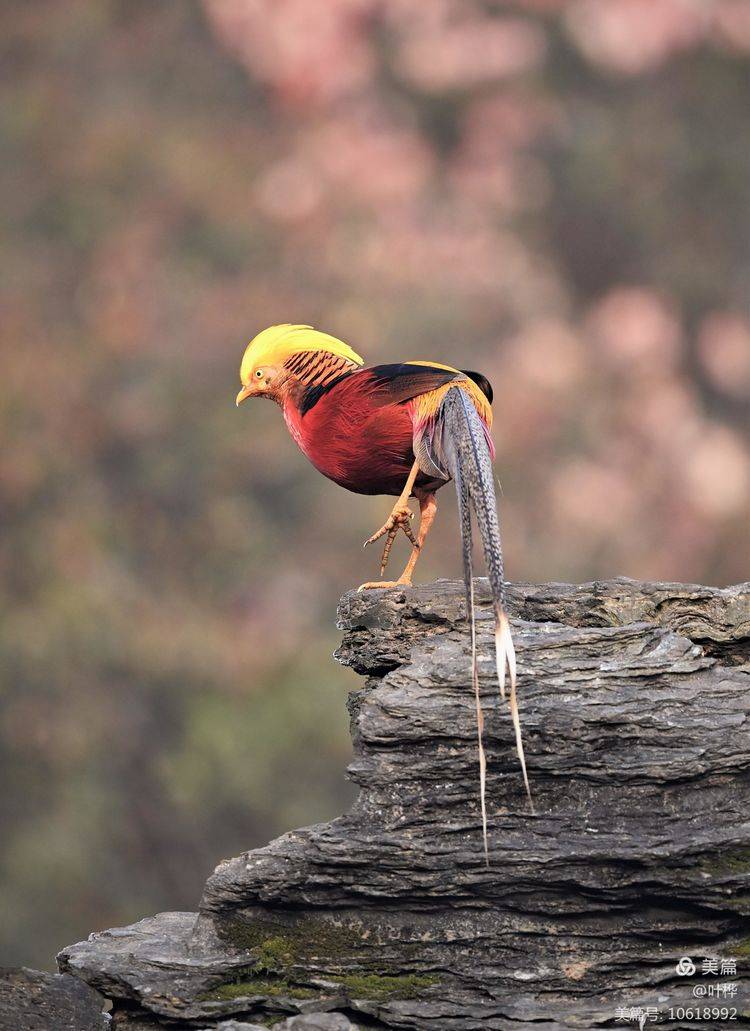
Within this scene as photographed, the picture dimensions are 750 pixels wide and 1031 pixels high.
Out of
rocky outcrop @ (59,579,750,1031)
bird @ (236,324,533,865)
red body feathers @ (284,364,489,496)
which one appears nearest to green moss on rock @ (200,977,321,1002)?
rocky outcrop @ (59,579,750,1031)

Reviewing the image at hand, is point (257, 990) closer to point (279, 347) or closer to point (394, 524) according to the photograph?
point (394, 524)

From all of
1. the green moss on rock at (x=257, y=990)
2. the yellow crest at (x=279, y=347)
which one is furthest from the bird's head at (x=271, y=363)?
the green moss on rock at (x=257, y=990)

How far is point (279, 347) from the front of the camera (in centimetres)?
493

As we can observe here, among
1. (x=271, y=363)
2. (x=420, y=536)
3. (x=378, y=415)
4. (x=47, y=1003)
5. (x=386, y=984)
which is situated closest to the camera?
(x=386, y=984)

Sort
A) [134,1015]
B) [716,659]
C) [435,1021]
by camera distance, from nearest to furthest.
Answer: [435,1021], [134,1015], [716,659]

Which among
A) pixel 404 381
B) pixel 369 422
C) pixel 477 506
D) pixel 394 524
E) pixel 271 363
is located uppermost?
pixel 271 363

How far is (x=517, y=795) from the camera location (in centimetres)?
398

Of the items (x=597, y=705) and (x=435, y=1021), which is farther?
(x=597, y=705)

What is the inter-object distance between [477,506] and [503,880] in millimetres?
1099

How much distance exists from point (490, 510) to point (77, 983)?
6.29ft

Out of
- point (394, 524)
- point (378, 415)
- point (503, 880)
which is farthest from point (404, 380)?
point (503, 880)

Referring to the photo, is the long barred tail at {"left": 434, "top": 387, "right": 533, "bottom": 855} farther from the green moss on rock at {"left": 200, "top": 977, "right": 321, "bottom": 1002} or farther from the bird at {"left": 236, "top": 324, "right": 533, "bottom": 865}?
the green moss on rock at {"left": 200, "top": 977, "right": 321, "bottom": 1002}

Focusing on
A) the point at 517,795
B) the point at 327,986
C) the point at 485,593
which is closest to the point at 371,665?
the point at 485,593

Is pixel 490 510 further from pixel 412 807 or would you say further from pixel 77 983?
pixel 77 983
